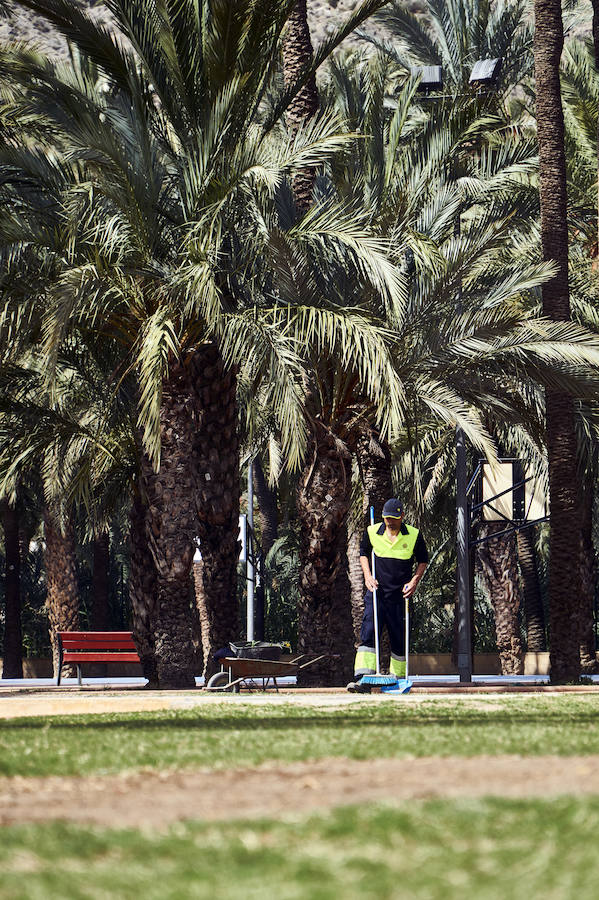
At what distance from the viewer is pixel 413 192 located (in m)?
18.6

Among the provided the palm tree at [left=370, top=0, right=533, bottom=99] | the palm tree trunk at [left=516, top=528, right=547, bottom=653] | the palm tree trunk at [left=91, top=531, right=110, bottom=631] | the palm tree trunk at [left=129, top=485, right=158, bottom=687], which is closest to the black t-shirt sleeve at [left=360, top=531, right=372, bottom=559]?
the palm tree trunk at [left=129, top=485, right=158, bottom=687]

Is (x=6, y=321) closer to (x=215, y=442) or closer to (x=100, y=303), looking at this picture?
(x=100, y=303)

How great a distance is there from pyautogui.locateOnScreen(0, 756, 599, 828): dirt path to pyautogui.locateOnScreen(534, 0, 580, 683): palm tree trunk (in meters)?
12.3

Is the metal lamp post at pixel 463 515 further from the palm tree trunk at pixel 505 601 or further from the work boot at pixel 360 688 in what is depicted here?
the palm tree trunk at pixel 505 601

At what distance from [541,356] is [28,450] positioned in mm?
6907

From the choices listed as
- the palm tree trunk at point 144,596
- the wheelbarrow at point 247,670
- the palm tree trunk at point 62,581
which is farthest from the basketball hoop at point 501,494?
the palm tree trunk at point 62,581

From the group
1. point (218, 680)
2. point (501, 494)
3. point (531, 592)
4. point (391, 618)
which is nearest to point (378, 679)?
point (391, 618)

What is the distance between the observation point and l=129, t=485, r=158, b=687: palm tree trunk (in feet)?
62.7

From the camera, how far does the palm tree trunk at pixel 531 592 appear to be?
104 ft

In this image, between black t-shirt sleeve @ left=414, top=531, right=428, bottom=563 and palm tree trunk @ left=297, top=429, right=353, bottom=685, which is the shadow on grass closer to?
black t-shirt sleeve @ left=414, top=531, right=428, bottom=563

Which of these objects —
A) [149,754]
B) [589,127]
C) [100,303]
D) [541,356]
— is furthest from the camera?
[589,127]

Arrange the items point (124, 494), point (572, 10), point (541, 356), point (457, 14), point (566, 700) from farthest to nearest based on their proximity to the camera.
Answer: point (572, 10), point (457, 14), point (124, 494), point (541, 356), point (566, 700)

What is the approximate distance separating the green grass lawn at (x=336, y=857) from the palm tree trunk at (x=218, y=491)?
1267 cm

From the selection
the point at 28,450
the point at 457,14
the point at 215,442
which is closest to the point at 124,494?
the point at 28,450
